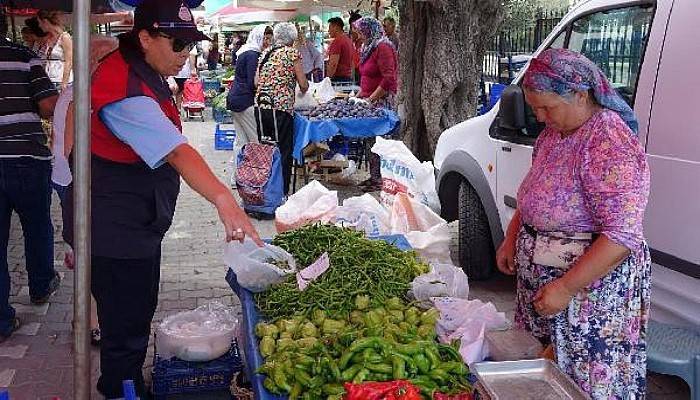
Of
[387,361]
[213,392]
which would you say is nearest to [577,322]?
[387,361]

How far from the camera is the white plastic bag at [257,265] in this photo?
3.74 m

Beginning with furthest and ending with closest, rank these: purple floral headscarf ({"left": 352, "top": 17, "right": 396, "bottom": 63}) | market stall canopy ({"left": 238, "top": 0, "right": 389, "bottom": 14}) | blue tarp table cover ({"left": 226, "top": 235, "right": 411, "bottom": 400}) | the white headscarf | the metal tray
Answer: market stall canopy ({"left": 238, "top": 0, "right": 389, "bottom": 14}) < purple floral headscarf ({"left": 352, "top": 17, "right": 396, "bottom": 63}) < the white headscarf < blue tarp table cover ({"left": 226, "top": 235, "right": 411, "bottom": 400}) < the metal tray

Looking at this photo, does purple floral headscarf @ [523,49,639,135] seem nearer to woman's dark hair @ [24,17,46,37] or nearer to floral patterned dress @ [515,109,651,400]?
floral patterned dress @ [515,109,651,400]

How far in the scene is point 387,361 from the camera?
259 cm

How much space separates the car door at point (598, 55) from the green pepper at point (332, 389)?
2318 mm

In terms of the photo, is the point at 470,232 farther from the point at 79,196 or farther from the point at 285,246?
the point at 79,196

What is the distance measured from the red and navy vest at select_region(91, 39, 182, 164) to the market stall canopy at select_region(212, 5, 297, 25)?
14.1 metres

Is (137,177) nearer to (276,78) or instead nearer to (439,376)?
(439,376)

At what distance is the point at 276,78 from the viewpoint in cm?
828

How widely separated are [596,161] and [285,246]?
2140 mm

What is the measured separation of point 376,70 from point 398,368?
313 inches

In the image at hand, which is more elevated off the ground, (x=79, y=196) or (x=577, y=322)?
(x=79, y=196)

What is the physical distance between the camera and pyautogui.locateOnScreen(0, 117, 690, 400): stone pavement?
4254 millimetres

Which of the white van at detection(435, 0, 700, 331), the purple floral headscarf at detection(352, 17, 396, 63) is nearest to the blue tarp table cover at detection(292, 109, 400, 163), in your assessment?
the purple floral headscarf at detection(352, 17, 396, 63)
